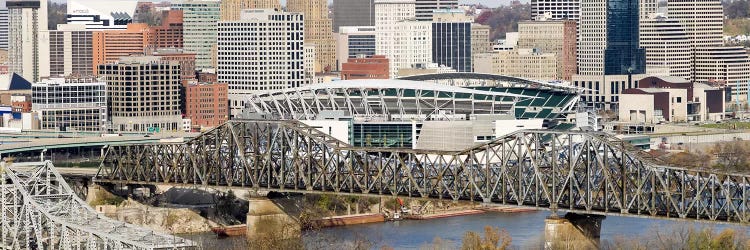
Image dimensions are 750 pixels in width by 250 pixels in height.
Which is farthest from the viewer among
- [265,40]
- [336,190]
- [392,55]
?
[392,55]

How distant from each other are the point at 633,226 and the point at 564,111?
35.7 m

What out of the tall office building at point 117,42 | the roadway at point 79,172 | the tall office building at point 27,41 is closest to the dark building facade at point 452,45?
the tall office building at point 117,42

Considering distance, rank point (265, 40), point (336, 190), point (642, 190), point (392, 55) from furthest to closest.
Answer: point (392, 55)
point (265, 40)
point (336, 190)
point (642, 190)

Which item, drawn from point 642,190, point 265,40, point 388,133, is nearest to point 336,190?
point 642,190

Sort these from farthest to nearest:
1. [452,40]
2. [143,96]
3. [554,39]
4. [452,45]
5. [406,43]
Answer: [406,43] → [452,40] → [452,45] → [554,39] → [143,96]

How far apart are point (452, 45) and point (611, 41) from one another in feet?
48.7

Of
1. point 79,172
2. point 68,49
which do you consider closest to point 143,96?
point 79,172

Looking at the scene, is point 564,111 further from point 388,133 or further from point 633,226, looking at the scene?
point 633,226

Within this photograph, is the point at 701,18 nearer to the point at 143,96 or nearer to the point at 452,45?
the point at 452,45

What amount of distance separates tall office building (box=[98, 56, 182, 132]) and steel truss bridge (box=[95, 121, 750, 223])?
4924 centimetres

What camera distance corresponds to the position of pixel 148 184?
286 ft

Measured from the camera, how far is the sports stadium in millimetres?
110562

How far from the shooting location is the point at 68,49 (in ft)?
631

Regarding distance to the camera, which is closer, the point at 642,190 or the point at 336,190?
the point at 642,190
